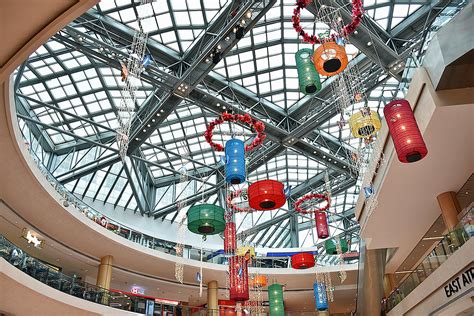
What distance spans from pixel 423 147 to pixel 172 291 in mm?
21223

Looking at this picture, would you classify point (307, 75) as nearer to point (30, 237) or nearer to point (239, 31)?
point (239, 31)

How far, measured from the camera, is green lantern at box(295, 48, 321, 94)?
9859mm

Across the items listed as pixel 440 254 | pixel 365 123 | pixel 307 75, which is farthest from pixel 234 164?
pixel 440 254

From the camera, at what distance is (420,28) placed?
600 inches

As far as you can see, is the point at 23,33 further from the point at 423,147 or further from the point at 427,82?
the point at 427,82

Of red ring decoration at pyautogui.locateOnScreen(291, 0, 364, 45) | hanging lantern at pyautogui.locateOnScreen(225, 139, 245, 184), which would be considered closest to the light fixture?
hanging lantern at pyautogui.locateOnScreen(225, 139, 245, 184)

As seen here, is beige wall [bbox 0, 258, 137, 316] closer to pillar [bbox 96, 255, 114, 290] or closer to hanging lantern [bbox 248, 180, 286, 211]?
pillar [bbox 96, 255, 114, 290]

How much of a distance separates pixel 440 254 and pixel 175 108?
479 inches

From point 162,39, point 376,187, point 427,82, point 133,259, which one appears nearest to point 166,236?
point 133,259

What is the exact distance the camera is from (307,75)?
32.4ft

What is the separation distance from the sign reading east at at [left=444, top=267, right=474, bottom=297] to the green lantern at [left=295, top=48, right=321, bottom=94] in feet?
17.3

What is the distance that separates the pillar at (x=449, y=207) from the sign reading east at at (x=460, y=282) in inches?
83.2

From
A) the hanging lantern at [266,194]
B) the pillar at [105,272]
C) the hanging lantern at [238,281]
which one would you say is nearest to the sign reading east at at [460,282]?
the hanging lantern at [266,194]

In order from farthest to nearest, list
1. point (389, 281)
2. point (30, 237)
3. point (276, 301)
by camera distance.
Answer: point (276, 301) → point (389, 281) → point (30, 237)
